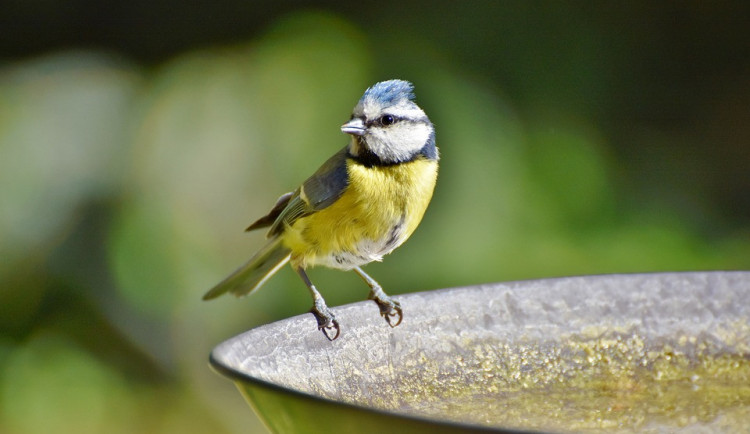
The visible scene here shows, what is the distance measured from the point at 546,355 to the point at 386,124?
76cm

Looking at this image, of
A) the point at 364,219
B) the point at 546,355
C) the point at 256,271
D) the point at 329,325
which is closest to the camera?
the point at 329,325

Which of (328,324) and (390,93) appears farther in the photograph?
(390,93)

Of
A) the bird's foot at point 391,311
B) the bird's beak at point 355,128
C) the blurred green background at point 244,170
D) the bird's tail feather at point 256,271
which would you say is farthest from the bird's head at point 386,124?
the blurred green background at point 244,170

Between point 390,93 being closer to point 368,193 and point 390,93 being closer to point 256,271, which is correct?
point 368,193

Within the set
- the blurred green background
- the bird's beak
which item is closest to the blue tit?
the bird's beak

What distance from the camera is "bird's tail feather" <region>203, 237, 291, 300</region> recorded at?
2.50 metres

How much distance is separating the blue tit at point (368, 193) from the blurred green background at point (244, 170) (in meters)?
1.31

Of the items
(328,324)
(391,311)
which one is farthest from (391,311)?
(328,324)

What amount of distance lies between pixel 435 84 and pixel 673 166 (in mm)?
1158

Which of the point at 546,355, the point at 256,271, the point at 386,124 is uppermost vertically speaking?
the point at 386,124

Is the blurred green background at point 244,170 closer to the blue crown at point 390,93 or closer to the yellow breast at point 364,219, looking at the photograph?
the yellow breast at point 364,219

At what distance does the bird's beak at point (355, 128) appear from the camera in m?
2.30

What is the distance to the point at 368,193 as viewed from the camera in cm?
230

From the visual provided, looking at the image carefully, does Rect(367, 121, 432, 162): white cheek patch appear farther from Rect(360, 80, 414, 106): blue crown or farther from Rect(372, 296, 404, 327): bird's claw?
Rect(372, 296, 404, 327): bird's claw
